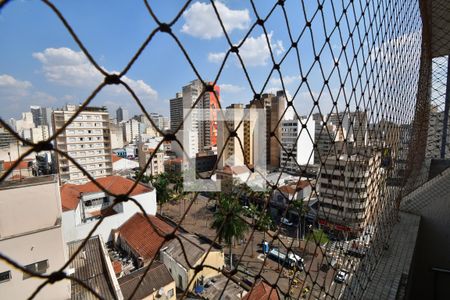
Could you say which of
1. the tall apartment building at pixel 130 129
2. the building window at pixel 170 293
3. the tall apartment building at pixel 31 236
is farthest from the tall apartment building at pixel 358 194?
the tall apartment building at pixel 130 129

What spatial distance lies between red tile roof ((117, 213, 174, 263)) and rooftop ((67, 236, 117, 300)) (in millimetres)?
1820

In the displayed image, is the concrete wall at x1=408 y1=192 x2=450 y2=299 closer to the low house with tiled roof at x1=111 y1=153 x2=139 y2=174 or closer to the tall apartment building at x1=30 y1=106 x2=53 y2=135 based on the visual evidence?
the low house with tiled roof at x1=111 y1=153 x2=139 y2=174

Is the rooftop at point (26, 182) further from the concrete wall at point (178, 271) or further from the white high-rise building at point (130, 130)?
the white high-rise building at point (130, 130)

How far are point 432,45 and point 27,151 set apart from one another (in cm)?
319

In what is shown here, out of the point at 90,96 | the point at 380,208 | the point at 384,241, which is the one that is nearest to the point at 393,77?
the point at 380,208

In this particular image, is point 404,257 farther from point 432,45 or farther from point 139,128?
point 139,128

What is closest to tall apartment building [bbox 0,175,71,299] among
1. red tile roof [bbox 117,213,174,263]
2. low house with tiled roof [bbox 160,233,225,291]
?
low house with tiled roof [bbox 160,233,225,291]

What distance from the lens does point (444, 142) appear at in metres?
3.30

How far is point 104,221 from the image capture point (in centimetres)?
621

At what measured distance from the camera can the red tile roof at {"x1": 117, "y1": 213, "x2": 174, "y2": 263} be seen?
18.0 feet

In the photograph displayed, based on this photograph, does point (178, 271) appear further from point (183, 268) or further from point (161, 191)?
Answer: point (161, 191)

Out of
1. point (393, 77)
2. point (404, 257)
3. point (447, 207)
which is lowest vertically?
point (404, 257)

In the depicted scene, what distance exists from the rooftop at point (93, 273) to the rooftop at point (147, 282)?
506 millimetres

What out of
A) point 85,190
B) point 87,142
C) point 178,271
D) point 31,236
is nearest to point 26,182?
point 31,236
